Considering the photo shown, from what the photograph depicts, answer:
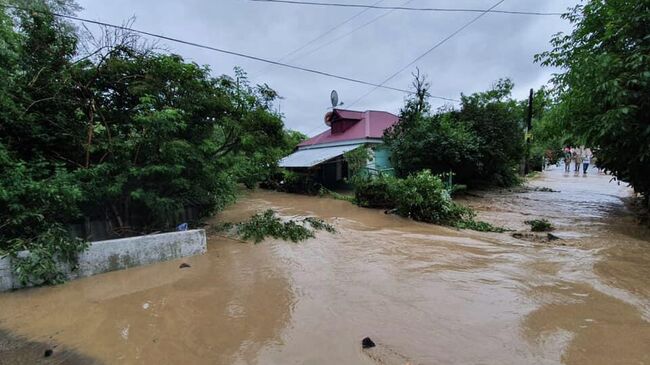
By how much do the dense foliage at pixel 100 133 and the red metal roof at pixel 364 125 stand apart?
12.2 meters

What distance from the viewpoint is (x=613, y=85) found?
620 centimetres

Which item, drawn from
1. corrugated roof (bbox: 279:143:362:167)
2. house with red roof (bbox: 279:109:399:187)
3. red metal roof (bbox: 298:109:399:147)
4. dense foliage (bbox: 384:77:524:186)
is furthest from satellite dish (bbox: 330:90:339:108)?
dense foliage (bbox: 384:77:524:186)

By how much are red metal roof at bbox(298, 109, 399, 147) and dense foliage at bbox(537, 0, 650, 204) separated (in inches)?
413

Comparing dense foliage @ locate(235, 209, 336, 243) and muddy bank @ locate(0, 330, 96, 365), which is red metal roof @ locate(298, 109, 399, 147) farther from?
muddy bank @ locate(0, 330, 96, 365)

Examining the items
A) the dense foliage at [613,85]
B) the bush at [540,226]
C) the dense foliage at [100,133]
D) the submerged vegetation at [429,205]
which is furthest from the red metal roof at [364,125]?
the dense foliage at [100,133]

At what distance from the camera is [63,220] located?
5.64 meters

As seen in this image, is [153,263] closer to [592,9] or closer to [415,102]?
[592,9]

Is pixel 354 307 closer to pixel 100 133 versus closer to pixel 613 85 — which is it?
pixel 100 133

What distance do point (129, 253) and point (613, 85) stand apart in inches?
358

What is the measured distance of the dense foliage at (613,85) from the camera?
6309 millimetres

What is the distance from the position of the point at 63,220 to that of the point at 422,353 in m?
5.98

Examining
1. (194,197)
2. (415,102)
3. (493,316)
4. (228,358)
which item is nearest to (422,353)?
(493,316)

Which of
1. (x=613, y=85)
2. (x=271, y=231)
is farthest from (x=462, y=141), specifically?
(x=271, y=231)

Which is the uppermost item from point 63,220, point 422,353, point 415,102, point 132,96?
point 415,102
